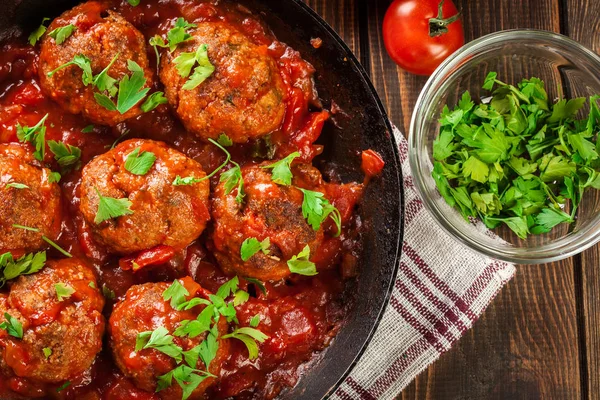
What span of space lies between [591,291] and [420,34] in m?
1.99

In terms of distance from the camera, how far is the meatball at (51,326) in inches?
128

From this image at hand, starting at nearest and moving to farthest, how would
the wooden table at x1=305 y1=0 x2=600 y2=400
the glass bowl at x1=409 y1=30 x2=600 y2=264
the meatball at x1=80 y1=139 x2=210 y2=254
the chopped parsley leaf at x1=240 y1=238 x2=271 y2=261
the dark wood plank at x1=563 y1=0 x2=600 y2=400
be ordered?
the meatball at x1=80 y1=139 x2=210 y2=254 → the chopped parsley leaf at x1=240 y1=238 x2=271 y2=261 → the glass bowl at x1=409 y1=30 x2=600 y2=264 → the wooden table at x1=305 y1=0 x2=600 y2=400 → the dark wood plank at x1=563 y1=0 x2=600 y2=400

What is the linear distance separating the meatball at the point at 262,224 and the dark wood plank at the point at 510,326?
4.14ft

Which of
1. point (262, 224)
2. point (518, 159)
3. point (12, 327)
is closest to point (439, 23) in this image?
point (518, 159)

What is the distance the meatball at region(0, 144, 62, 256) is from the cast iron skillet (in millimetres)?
767

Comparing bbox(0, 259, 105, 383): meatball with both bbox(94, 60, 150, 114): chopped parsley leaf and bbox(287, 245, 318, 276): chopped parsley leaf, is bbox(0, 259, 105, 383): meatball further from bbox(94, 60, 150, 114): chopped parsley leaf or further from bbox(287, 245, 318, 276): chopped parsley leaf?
bbox(287, 245, 318, 276): chopped parsley leaf

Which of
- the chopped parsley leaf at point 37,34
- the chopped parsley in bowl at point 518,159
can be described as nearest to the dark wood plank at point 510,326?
the chopped parsley in bowl at point 518,159

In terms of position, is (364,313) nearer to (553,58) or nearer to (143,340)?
(143,340)

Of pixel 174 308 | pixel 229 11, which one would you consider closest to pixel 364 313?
pixel 174 308

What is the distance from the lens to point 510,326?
4.55m

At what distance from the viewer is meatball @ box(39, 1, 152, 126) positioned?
343 cm

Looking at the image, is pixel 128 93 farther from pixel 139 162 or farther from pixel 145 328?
pixel 145 328

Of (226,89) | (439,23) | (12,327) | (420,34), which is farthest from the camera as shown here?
(420,34)

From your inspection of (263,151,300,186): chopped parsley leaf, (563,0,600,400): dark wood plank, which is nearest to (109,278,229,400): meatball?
(263,151,300,186): chopped parsley leaf
